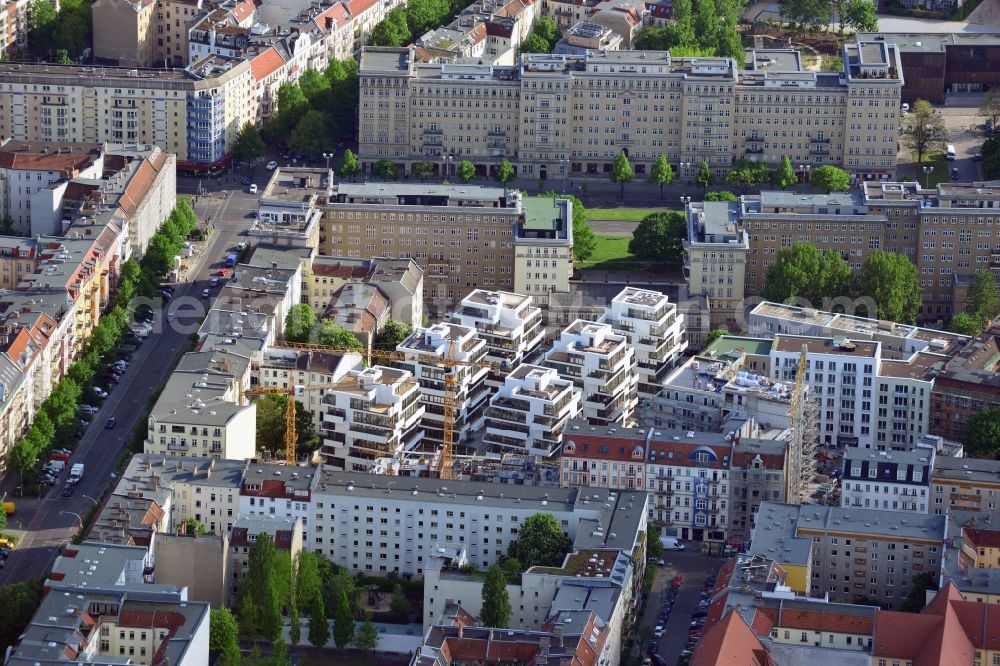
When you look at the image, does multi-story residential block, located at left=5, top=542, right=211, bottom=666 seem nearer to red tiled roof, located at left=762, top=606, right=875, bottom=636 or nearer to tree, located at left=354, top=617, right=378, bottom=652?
tree, located at left=354, top=617, right=378, bottom=652

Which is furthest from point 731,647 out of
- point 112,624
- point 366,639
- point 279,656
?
point 112,624

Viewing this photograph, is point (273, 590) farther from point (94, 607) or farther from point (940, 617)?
point (940, 617)

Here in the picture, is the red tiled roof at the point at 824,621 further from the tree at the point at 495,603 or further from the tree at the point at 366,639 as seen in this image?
the tree at the point at 366,639

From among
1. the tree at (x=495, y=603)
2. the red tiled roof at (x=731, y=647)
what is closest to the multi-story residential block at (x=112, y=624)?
the tree at (x=495, y=603)

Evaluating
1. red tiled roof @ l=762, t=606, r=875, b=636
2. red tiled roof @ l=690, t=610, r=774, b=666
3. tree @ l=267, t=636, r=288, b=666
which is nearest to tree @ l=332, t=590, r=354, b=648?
tree @ l=267, t=636, r=288, b=666

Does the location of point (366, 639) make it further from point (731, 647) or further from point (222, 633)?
point (731, 647)

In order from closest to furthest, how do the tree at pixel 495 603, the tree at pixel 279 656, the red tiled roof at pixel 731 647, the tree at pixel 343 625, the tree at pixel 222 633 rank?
1. the red tiled roof at pixel 731 647
2. the tree at pixel 279 656
3. the tree at pixel 222 633
4. the tree at pixel 495 603
5. the tree at pixel 343 625

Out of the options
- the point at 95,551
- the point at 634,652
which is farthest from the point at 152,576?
the point at 634,652

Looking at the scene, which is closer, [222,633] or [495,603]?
[222,633]
